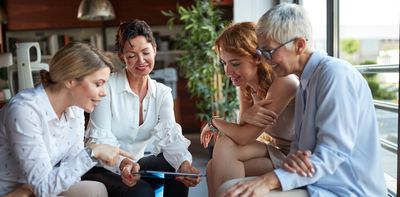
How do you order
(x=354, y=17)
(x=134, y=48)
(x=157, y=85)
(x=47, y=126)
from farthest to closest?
(x=354, y=17) < (x=157, y=85) < (x=134, y=48) < (x=47, y=126)

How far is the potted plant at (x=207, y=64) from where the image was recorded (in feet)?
12.8

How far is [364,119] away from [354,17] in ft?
4.13

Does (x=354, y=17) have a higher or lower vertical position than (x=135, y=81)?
higher

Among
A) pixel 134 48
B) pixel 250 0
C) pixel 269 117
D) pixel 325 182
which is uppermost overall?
pixel 250 0

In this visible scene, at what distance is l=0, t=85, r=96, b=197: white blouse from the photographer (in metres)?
1.25

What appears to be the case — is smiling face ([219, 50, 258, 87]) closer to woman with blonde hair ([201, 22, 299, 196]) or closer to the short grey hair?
woman with blonde hair ([201, 22, 299, 196])

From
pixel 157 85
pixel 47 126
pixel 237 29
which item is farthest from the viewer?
pixel 157 85

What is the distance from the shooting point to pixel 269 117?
1.40 meters

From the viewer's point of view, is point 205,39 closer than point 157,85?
No

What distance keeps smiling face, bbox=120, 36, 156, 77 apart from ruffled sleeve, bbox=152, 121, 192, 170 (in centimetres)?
27

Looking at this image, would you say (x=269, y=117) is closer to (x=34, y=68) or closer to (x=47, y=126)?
(x=47, y=126)

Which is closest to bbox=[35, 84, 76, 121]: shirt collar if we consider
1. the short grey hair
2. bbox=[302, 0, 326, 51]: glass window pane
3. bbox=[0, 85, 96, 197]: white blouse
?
bbox=[0, 85, 96, 197]: white blouse

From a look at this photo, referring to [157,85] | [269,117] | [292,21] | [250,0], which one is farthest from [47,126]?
[250,0]

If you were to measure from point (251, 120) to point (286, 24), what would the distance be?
389 mm
